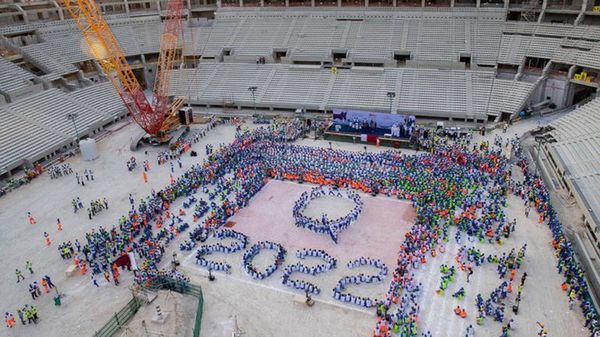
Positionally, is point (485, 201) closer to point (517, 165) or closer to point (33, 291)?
point (517, 165)

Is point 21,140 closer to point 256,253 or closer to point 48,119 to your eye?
point 48,119

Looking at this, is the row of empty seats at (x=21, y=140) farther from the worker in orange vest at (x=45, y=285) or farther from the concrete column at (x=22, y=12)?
the concrete column at (x=22, y=12)

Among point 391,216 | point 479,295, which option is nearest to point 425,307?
point 479,295

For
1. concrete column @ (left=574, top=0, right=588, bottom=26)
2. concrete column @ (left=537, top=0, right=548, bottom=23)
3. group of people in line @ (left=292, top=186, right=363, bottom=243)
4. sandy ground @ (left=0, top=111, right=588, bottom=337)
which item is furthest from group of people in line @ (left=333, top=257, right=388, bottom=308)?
concrete column @ (left=537, top=0, right=548, bottom=23)

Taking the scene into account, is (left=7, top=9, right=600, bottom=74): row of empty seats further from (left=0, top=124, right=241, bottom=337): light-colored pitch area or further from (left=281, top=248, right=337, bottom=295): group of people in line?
(left=281, top=248, right=337, bottom=295): group of people in line

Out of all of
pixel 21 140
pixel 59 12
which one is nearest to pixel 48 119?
pixel 21 140
